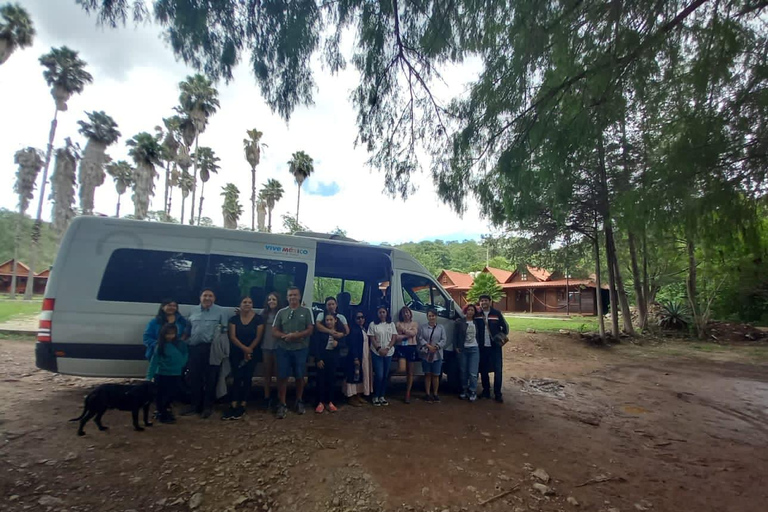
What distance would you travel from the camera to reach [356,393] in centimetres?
547

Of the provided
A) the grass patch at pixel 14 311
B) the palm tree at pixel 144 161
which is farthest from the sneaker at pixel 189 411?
the palm tree at pixel 144 161

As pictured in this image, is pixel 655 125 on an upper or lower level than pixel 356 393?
upper

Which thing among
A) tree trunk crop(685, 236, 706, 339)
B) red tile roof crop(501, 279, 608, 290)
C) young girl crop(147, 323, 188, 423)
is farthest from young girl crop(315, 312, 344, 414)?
red tile roof crop(501, 279, 608, 290)

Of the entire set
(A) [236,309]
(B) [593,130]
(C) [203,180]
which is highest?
(C) [203,180]

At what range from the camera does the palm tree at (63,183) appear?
25109mm

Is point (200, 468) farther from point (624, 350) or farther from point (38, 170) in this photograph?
point (38, 170)

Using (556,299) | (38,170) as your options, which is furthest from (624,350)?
(38,170)

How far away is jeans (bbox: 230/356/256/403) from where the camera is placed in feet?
15.6

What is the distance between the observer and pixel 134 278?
4.89 meters

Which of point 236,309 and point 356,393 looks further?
point 356,393

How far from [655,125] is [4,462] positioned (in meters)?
8.20

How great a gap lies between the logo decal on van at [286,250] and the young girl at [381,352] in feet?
4.84

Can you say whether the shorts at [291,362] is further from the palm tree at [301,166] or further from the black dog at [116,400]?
the palm tree at [301,166]

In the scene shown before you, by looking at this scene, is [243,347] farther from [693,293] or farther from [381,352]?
[693,293]
